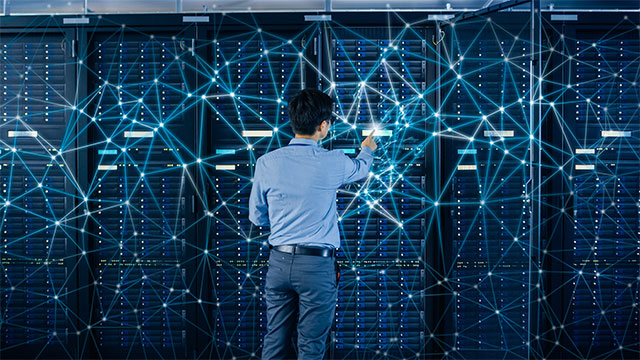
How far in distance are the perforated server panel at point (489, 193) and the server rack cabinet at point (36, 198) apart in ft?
8.31

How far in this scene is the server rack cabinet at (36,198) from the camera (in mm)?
2875

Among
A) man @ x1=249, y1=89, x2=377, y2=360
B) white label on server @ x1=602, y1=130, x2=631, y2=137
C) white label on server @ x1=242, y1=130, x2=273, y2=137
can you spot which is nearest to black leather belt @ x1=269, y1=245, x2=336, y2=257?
man @ x1=249, y1=89, x2=377, y2=360

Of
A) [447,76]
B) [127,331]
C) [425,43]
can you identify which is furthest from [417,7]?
[127,331]

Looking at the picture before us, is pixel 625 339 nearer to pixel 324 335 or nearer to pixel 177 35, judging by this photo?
pixel 324 335

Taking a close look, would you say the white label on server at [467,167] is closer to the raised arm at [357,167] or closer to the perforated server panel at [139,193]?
the raised arm at [357,167]

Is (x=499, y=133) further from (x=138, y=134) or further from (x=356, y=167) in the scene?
(x=138, y=134)

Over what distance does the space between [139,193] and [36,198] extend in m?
0.70

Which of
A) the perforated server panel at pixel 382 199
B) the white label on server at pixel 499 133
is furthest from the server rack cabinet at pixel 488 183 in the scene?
the perforated server panel at pixel 382 199

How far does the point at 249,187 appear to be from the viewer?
285 cm

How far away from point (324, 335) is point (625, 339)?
2.34m

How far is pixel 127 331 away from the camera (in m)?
2.88

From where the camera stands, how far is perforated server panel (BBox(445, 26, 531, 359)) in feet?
8.34

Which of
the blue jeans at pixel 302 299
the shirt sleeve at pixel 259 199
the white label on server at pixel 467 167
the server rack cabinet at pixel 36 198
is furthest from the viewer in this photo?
the server rack cabinet at pixel 36 198

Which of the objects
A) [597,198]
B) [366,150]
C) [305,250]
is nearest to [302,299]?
[305,250]
